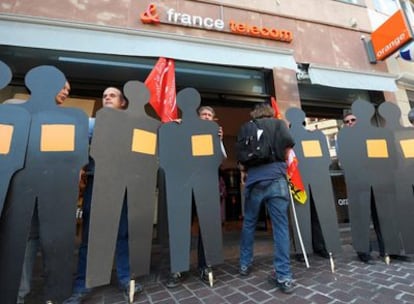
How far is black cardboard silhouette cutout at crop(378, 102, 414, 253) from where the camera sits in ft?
8.52

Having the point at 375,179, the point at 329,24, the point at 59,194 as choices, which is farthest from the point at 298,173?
the point at 329,24

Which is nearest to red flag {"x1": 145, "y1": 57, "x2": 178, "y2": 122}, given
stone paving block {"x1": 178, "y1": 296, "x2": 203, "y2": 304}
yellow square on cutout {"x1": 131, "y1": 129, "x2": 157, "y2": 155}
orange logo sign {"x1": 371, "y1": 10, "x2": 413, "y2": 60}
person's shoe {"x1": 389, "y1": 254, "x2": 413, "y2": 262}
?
yellow square on cutout {"x1": 131, "y1": 129, "x2": 157, "y2": 155}

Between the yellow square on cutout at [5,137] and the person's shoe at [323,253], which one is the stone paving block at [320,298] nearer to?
the person's shoe at [323,253]

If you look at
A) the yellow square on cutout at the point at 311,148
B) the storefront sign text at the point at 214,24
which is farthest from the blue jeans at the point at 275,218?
the storefront sign text at the point at 214,24

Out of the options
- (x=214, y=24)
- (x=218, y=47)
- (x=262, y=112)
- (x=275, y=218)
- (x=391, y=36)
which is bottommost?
(x=275, y=218)

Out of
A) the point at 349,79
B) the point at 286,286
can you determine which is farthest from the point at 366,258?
the point at 349,79

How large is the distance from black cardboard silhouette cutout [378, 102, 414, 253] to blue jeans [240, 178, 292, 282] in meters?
1.51

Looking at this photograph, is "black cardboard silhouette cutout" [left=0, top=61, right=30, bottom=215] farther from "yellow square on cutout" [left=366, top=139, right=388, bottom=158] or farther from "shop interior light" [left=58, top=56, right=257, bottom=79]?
"yellow square on cutout" [left=366, top=139, right=388, bottom=158]

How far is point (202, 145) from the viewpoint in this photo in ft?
7.45

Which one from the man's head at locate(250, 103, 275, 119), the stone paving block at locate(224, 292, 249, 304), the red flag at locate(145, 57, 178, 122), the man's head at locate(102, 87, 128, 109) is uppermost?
the red flag at locate(145, 57, 178, 122)

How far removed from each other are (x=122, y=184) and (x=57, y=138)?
59 cm

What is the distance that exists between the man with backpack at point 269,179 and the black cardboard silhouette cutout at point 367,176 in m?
0.96

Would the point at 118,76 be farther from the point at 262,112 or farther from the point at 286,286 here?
the point at 286,286

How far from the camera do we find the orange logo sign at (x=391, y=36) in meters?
3.95
